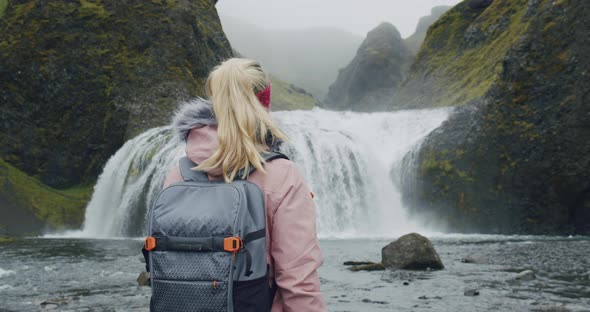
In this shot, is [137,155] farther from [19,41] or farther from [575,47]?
[575,47]

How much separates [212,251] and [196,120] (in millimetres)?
804

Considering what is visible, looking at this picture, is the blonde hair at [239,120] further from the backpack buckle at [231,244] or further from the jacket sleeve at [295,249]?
the backpack buckle at [231,244]

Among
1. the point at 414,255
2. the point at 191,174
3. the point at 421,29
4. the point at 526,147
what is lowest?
the point at 414,255

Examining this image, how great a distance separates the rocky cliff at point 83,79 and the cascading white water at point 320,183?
478 centimetres

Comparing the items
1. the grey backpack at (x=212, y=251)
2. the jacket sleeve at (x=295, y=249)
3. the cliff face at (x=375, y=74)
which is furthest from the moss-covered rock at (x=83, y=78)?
the cliff face at (x=375, y=74)

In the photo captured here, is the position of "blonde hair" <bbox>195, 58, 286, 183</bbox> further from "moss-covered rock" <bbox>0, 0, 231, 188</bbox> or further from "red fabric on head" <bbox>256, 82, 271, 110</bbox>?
"moss-covered rock" <bbox>0, 0, 231, 188</bbox>

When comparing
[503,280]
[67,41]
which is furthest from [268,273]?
[67,41]

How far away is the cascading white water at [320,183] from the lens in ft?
93.9

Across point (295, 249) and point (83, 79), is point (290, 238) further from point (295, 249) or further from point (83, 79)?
point (83, 79)

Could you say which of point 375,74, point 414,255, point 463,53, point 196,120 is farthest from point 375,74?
point 196,120

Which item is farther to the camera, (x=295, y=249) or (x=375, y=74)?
(x=375, y=74)

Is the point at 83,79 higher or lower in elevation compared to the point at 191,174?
higher

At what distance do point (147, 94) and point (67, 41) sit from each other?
23.0 ft

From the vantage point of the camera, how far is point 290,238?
2.83 metres
